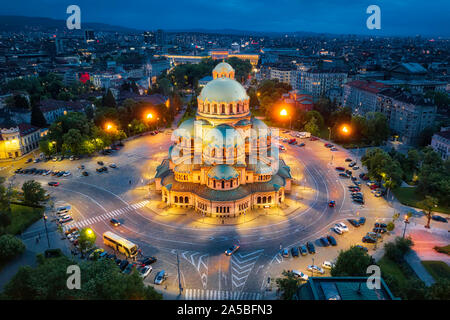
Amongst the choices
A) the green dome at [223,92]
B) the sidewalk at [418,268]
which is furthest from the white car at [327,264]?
the green dome at [223,92]

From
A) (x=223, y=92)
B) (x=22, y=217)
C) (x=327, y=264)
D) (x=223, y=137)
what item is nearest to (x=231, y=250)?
(x=327, y=264)

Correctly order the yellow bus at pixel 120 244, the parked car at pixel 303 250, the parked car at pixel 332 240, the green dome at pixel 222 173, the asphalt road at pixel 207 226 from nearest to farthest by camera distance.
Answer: the asphalt road at pixel 207 226, the yellow bus at pixel 120 244, the parked car at pixel 303 250, the parked car at pixel 332 240, the green dome at pixel 222 173

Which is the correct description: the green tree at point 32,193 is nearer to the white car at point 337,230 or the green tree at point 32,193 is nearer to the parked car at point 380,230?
the white car at point 337,230

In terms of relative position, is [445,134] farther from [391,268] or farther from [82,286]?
[82,286]

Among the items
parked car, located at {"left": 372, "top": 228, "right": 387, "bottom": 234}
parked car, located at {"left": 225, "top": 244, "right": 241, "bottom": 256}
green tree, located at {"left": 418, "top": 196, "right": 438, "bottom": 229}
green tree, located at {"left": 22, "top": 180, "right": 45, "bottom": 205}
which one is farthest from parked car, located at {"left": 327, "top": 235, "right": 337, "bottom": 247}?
green tree, located at {"left": 22, "top": 180, "right": 45, "bottom": 205}

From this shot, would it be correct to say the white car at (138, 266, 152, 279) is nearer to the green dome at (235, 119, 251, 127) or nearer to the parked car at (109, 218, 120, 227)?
the parked car at (109, 218, 120, 227)
